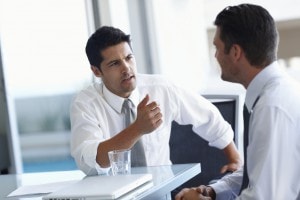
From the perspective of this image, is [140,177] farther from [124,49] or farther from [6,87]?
[6,87]

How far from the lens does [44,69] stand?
4.38m

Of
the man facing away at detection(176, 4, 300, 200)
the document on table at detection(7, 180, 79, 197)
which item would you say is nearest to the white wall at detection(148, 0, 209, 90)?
the document on table at detection(7, 180, 79, 197)

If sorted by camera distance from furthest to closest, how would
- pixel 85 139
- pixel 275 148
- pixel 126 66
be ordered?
pixel 126 66 → pixel 85 139 → pixel 275 148

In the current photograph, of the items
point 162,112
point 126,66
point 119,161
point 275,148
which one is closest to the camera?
point 275,148

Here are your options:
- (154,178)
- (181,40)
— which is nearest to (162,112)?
(154,178)

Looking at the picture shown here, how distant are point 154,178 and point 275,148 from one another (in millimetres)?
601

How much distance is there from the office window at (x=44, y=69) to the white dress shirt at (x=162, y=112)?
1.83m

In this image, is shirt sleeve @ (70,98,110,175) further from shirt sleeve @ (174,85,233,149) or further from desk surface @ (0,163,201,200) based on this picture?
shirt sleeve @ (174,85,233,149)

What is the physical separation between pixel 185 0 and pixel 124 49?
2.18m

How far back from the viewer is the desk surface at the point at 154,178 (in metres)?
1.76

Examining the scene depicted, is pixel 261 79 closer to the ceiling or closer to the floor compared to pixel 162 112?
closer to the ceiling

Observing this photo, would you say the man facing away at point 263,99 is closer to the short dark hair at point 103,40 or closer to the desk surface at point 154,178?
the desk surface at point 154,178

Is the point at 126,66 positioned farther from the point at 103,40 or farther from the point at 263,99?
the point at 263,99

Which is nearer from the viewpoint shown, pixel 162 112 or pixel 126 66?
pixel 126 66
